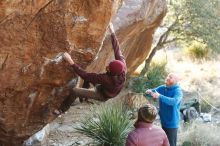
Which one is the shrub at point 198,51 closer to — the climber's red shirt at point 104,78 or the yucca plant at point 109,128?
the yucca plant at point 109,128

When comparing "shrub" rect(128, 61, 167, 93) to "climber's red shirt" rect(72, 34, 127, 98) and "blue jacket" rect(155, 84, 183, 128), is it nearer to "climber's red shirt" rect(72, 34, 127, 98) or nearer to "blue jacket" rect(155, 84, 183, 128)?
"blue jacket" rect(155, 84, 183, 128)

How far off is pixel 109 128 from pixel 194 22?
7684 millimetres

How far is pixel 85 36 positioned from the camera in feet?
22.5

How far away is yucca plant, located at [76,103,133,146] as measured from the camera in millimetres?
8945

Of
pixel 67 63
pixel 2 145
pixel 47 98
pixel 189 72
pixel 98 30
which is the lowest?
pixel 189 72

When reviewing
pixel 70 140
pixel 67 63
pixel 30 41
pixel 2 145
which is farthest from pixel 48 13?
pixel 70 140

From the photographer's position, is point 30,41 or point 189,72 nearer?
point 30,41

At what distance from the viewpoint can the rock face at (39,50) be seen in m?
6.27

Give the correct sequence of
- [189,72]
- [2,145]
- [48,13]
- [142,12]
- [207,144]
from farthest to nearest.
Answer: [189,72], [142,12], [207,144], [2,145], [48,13]

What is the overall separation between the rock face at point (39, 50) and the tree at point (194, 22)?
27.7 ft

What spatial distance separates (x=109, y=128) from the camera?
8984 millimetres

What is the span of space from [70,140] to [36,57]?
157 inches

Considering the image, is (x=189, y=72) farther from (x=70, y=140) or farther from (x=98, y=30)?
(x=98, y=30)

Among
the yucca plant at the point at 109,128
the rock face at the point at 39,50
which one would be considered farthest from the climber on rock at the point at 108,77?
the yucca plant at the point at 109,128
